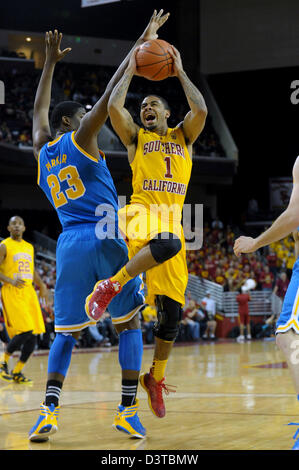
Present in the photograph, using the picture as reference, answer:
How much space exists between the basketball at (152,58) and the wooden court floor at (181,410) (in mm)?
2543

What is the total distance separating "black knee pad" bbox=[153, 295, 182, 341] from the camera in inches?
184

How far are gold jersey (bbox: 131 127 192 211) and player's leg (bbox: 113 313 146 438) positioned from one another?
93cm

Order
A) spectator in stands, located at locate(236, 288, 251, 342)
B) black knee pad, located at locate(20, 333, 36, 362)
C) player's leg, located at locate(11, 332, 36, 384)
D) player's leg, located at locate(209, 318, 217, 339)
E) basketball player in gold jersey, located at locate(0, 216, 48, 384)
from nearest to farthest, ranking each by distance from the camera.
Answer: player's leg, located at locate(11, 332, 36, 384)
black knee pad, located at locate(20, 333, 36, 362)
basketball player in gold jersey, located at locate(0, 216, 48, 384)
spectator in stands, located at locate(236, 288, 251, 342)
player's leg, located at locate(209, 318, 217, 339)

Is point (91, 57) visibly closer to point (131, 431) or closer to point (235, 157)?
point (235, 157)

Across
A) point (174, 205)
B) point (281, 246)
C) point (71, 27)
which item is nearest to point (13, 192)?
point (71, 27)

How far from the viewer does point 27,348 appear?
867 centimetres

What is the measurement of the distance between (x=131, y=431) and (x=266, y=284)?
54.0 ft

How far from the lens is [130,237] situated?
451 centimetres

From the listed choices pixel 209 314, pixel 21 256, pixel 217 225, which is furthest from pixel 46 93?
pixel 217 225

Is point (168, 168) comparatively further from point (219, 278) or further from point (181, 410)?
point (219, 278)

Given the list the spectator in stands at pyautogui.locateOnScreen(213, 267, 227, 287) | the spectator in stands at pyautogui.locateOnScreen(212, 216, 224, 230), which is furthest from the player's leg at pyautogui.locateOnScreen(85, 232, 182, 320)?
the spectator in stands at pyautogui.locateOnScreen(212, 216, 224, 230)

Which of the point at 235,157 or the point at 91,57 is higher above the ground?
the point at 91,57

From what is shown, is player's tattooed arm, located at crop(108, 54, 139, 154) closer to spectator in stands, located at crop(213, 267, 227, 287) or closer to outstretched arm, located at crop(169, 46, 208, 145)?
outstretched arm, located at crop(169, 46, 208, 145)

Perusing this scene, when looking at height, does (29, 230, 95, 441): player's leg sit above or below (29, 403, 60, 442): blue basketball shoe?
above
